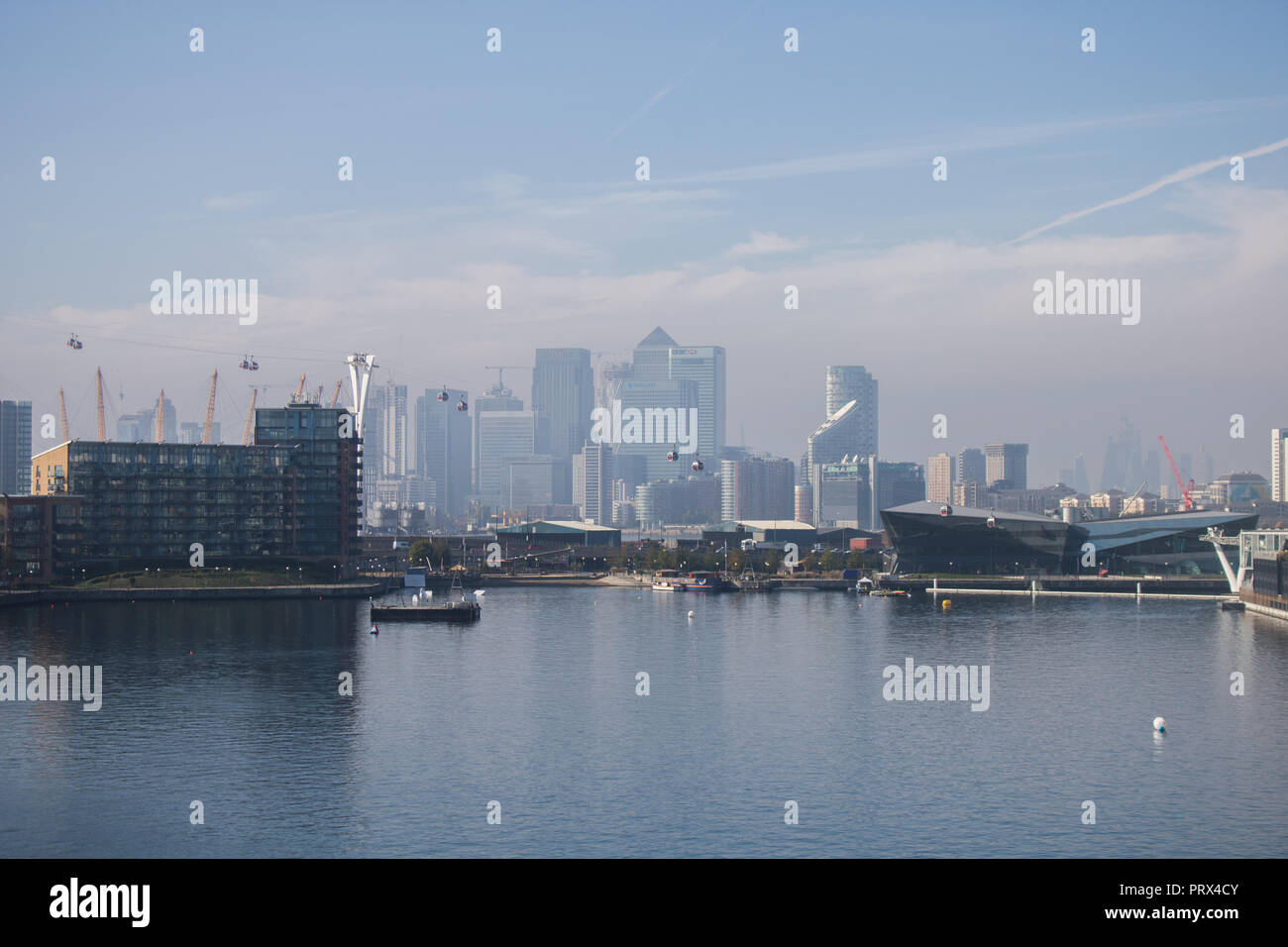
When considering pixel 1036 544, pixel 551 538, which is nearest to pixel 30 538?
pixel 551 538

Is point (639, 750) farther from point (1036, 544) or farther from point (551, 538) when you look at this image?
point (551, 538)

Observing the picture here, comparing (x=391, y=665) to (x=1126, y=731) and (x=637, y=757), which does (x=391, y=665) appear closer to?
(x=637, y=757)

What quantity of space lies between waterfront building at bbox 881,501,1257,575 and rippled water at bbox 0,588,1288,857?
47388 mm

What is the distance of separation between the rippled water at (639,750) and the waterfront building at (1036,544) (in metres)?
47.4

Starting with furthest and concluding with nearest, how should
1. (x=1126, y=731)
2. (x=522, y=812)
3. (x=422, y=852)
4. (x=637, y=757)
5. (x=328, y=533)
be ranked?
1. (x=328, y=533)
2. (x=1126, y=731)
3. (x=637, y=757)
4. (x=522, y=812)
5. (x=422, y=852)

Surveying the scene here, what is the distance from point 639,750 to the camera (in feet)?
104

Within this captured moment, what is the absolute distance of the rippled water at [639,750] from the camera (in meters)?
24.0

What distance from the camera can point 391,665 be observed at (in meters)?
48.4

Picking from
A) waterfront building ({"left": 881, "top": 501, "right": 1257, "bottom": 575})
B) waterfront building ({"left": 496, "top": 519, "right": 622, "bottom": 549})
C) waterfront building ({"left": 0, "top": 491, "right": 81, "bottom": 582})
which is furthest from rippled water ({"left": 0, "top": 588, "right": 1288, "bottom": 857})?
waterfront building ({"left": 496, "top": 519, "right": 622, "bottom": 549})

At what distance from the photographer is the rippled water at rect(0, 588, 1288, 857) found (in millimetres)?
24031

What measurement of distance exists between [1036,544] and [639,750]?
82.4 meters

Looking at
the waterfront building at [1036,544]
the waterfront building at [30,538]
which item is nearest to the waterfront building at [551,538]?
the waterfront building at [1036,544]
